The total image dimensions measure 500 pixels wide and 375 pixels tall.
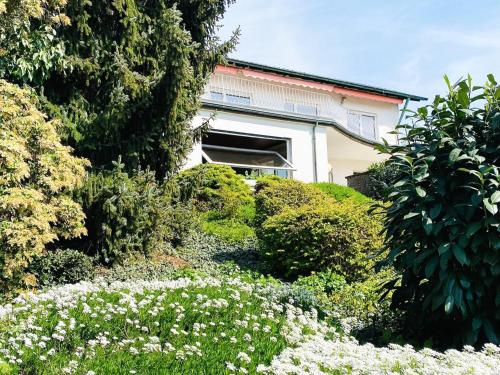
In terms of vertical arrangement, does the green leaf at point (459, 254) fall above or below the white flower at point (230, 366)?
above

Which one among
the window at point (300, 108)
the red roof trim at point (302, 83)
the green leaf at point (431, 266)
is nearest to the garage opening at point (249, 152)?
the window at point (300, 108)

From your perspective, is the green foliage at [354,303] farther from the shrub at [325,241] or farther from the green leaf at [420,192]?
the green leaf at [420,192]

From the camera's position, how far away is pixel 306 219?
10.2 m

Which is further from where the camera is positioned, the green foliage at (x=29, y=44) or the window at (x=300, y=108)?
the window at (x=300, y=108)

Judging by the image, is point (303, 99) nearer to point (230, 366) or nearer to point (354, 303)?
point (354, 303)

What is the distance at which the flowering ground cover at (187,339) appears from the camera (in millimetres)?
4113

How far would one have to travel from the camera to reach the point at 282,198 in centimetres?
1366

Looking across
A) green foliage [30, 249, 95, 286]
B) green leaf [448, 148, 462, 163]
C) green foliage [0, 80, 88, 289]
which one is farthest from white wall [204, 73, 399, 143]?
green leaf [448, 148, 462, 163]

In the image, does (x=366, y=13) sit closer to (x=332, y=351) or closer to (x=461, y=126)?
(x=461, y=126)

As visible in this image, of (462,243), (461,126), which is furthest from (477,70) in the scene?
(462,243)

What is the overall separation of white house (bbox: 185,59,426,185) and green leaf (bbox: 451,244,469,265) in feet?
41.7

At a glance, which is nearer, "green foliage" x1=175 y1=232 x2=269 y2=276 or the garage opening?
"green foliage" x1=175 y1=232 x2=269 y2=276

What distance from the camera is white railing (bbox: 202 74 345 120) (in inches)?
945

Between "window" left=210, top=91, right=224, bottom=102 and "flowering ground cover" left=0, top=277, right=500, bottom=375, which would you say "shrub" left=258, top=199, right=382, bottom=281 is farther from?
"window" left=210, top=91, right=224, bottom=102
